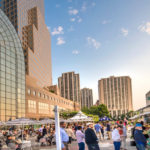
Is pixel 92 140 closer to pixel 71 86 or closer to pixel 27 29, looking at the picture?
pixel 27 29

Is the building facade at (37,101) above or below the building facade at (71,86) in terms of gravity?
below

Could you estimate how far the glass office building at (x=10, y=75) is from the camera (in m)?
39.2

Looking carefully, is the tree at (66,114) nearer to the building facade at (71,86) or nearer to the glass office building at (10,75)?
the glass office building at (10,75)

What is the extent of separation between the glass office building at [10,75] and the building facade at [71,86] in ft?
473

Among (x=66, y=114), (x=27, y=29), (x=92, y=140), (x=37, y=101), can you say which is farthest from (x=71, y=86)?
(x=92, y=140)

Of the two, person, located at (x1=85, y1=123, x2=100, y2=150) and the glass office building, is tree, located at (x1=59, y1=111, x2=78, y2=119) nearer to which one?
the glass office building

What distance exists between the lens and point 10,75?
41469mm

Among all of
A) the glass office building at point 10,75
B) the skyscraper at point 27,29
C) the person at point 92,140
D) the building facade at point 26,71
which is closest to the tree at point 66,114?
the building facade at point 26,71

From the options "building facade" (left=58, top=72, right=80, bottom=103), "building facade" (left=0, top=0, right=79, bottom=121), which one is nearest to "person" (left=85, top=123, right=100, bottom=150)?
"building facade" (left=0, top=0, right=79, bottom=121)

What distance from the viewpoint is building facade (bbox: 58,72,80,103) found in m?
190

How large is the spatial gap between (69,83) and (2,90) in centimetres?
15567

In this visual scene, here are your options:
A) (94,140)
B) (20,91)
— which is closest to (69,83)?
(20,91)

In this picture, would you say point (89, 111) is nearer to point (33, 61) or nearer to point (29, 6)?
point (33, 61)

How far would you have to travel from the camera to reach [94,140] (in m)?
8.20
